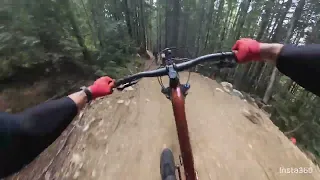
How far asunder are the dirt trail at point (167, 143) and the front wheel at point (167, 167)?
0.56ft

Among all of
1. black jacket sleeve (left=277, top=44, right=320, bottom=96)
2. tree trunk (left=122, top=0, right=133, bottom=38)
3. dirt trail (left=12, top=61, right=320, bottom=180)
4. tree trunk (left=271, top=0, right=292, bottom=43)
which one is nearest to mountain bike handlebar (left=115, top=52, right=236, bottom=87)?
black jacket sleeve (left=277, top=44, right=320, bottom=96)

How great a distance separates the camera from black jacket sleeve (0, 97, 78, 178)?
1250mm

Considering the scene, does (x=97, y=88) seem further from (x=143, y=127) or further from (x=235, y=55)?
(x=143, y=127)

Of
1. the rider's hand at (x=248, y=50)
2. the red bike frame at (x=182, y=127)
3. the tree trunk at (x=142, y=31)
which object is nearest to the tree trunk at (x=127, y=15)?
the tree trunk at (x=142, y=31)

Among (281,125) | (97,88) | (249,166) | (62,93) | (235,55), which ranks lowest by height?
(281,125)

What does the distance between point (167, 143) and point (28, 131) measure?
1970 millimetres

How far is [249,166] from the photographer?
8.63 feet

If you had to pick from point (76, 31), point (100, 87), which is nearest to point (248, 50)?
point (100, 87)

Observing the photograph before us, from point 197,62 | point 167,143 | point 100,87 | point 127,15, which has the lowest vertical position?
point 127,15

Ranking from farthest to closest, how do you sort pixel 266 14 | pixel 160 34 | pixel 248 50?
pixel 160 34, pixel 266 14, pixel 248 50

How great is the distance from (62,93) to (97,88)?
449 cm

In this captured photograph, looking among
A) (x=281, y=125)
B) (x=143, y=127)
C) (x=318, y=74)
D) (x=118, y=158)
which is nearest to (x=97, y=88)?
(x=118, y=158)

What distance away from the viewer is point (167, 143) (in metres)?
3.07

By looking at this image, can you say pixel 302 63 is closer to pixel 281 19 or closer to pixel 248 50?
pixel 248 50
